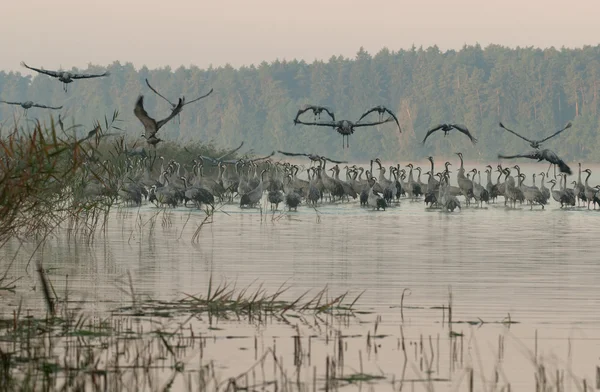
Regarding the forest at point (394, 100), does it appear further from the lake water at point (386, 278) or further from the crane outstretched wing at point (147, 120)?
the crane outstretched wing at point (147, 120)

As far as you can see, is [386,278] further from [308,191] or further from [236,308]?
[308,191]

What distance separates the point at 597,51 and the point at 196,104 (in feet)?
153

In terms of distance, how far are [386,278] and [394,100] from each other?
133 m

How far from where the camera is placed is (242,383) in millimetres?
8484

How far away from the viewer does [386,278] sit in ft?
50.6

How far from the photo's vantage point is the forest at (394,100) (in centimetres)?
12362

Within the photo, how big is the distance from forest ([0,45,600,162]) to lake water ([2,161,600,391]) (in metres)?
86.1

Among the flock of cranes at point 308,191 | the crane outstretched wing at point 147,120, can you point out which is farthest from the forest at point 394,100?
the crane outstretched wing at point 147,120

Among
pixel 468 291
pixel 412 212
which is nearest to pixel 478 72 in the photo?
pixel 412 212

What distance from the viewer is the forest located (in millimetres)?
123625

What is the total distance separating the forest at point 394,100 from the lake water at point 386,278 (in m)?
86.1

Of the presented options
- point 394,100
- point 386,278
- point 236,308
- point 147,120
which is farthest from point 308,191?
point 394,100

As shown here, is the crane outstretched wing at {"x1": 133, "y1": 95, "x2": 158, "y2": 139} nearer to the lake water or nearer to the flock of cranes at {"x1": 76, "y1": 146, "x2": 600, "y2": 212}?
the lake water

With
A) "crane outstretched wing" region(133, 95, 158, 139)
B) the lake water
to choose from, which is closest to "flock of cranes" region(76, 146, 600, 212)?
the lake water
